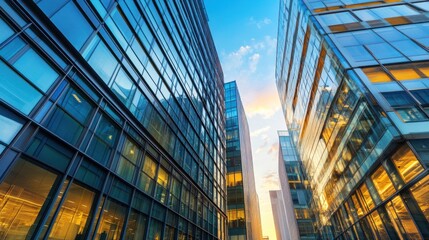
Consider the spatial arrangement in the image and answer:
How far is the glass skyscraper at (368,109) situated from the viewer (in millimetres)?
11898

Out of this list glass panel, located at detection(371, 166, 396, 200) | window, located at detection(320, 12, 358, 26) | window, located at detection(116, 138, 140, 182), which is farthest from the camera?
window, located at detection(320, 12, 358, 26)

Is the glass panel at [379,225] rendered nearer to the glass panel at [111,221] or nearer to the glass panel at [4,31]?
the glass panel at [111,221]

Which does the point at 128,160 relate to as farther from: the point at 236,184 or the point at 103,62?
the point at 236,184

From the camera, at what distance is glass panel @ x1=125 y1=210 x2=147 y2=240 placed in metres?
11.6

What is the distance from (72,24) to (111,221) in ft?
31.3

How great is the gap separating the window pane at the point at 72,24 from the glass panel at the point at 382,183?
19.1 meters

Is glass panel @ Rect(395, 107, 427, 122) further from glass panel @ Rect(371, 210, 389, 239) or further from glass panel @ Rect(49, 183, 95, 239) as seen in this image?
glass panel @ Rect(49, 183, 95, 239)

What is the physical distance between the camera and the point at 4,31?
22.6 ft

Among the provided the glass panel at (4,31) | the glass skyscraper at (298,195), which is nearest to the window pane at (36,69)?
the glass panel at (4,31)

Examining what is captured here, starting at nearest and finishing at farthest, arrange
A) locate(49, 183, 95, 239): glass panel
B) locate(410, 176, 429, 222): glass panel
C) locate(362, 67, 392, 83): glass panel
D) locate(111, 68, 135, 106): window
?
locate(49, 183, 95, 239): glass panel
locate(410, 176, 429, 222): glass panel
locate(111, 68, 135, 106): window
locate(362, 67, 392, 83): glass panel

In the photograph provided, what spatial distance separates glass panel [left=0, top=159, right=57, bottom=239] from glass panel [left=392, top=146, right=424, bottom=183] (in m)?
16.9

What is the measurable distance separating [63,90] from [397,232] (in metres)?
20.1

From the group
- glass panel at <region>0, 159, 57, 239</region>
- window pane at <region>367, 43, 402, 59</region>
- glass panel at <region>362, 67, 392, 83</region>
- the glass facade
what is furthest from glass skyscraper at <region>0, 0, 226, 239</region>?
the glass facade

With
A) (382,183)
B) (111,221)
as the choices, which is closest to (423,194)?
(382,183)
